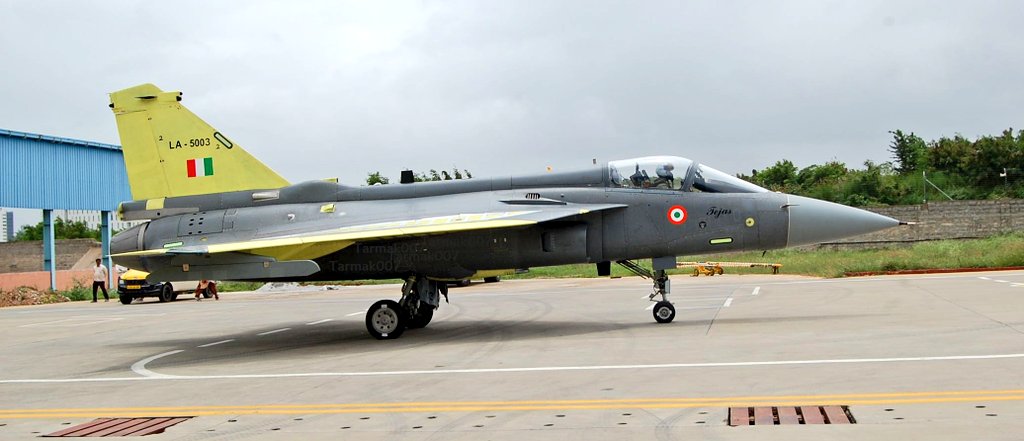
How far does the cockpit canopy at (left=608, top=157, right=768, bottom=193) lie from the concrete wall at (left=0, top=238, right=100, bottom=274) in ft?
184

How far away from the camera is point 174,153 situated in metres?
16.3

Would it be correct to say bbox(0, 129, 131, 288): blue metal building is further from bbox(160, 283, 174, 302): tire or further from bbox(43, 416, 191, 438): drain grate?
bbox(43, 416, 191, 438): drain grate

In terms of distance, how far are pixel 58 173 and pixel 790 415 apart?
3916cm

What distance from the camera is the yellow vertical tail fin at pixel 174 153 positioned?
1616 cm

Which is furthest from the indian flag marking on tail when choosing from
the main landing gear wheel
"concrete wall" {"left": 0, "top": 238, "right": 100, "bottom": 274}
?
"concrete wall" {"left": 0, "top": 238, "right": 100, "bottom": 274}

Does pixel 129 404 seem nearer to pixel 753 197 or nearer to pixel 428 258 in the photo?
pixel 428 258

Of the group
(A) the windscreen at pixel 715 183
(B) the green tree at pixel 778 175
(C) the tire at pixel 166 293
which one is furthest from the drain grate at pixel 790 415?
(B) the green tree at pixel 778 175

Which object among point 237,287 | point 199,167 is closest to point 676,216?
point 199,167

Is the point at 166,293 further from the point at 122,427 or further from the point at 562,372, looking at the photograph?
the point at 122,427

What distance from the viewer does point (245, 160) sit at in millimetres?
16234

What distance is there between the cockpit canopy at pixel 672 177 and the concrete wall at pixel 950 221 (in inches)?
1109

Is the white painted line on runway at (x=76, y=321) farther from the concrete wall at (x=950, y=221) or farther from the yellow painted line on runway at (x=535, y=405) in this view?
the concrete wall at (x=950, y=221)

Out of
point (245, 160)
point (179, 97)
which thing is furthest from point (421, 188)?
point (179, 97)

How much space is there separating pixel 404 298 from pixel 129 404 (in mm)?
6660
